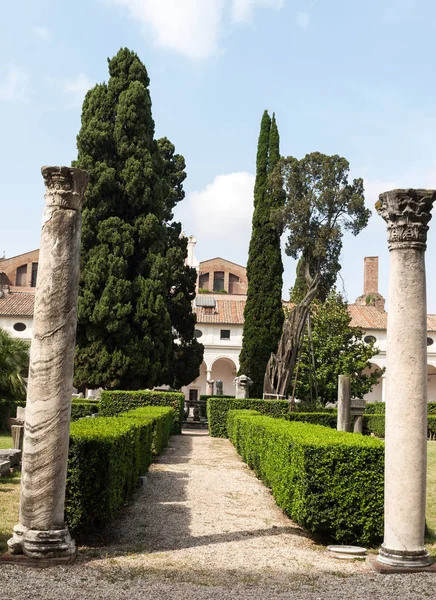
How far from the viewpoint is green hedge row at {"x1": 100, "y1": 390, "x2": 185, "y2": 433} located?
1931 cm

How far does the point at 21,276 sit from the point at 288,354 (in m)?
33.3

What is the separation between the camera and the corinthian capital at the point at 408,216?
6.06 m

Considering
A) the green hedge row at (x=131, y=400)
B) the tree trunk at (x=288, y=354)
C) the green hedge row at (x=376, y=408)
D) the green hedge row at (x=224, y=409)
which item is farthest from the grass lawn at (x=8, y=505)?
the green hedge row at (x=376, y=408)

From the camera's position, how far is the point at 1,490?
934cm

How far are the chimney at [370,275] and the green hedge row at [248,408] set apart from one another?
31644 millimetres

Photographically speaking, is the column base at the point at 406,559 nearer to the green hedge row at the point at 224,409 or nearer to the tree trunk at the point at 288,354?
the green hedge row at the point at 224,409

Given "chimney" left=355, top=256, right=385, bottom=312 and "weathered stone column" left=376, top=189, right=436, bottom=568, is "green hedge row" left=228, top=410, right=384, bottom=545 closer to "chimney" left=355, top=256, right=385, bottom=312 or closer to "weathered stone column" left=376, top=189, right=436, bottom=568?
"weathered stone column" left=376, top=189, right=436, bottom=568

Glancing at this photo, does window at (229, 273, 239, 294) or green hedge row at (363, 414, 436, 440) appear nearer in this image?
green hedge row at (363, 414, 436, 440)

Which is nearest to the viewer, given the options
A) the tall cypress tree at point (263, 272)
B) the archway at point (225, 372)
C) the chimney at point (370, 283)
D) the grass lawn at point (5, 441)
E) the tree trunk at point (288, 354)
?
the grass lawn at point (5, 441)

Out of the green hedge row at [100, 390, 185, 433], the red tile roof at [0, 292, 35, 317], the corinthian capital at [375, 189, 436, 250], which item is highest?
the red tile roof at [0, 292, 35, 317]

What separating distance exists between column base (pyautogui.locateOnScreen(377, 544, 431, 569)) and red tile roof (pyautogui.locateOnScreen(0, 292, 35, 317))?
38745 mm

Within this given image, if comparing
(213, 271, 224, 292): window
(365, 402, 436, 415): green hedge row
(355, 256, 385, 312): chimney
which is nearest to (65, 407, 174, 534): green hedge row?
(365, 402, 436, 415): green hedge row

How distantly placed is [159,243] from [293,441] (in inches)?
643

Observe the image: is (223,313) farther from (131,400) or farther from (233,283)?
(131,400)
